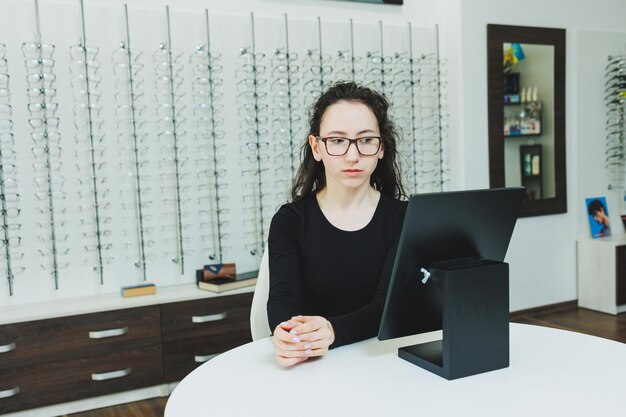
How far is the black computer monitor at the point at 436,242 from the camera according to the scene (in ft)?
4.05

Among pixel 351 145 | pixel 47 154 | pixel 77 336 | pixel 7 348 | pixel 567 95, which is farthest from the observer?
pixel 567 95

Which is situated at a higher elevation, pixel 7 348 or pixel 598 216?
pixel 598 216

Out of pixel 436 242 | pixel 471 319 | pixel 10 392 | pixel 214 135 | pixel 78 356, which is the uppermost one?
pixel 214 135

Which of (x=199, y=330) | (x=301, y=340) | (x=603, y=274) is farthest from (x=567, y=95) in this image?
(x=301, y=340)

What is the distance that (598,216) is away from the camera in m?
4.90

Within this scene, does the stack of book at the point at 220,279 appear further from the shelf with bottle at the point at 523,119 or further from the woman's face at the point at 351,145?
the shelf with bottle at the point at 523,119

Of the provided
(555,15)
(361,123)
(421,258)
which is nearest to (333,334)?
(421,258)

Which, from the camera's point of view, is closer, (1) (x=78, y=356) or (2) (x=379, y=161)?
(2) (x=379, y=161)

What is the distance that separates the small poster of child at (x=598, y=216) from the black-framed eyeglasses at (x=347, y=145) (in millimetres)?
3890

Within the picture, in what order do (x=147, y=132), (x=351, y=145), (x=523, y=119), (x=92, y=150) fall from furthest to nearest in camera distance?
(x=523, y=119), (x=147, y=132), (x=92, y=150), (x=351, y=145)

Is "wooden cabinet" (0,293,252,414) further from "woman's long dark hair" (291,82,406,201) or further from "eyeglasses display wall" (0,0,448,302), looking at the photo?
"woman's long dark hair" (291,82,406,201)

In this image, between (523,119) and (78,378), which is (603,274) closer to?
(523,119)

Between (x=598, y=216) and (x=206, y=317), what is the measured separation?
343 centimetres

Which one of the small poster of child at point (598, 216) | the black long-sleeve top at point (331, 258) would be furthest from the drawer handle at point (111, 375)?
the small poster of child at point (598, 216)
